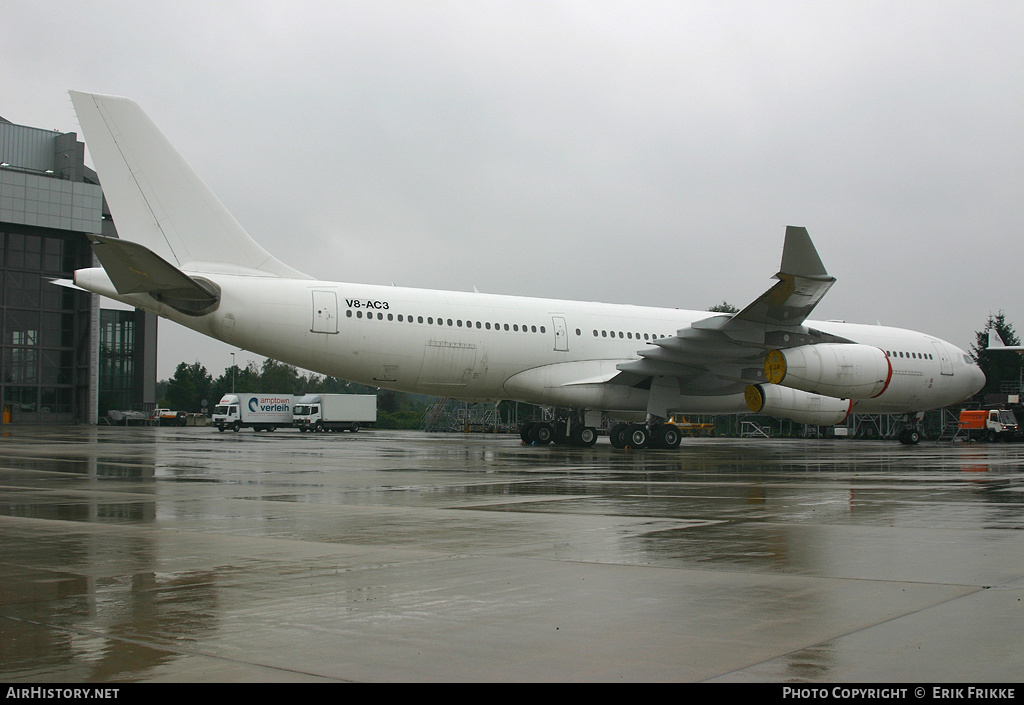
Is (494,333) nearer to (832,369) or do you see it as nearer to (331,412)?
(832,369)

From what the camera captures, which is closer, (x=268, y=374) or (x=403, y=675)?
(x=403, y=675)

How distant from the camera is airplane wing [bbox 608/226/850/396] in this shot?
20.4 metres

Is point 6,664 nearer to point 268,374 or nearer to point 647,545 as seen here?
point 647,545

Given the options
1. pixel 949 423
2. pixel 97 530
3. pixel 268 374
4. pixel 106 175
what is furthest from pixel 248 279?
pixel 268 374

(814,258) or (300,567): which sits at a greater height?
(814,258)

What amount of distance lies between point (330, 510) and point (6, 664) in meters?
5.64

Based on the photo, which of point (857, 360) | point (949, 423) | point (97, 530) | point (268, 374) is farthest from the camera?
point (268, 374)

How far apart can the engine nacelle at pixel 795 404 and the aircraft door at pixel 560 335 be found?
519 cm

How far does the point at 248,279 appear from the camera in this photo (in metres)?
21.0

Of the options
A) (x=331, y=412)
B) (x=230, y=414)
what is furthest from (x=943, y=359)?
(x=230, y=414)

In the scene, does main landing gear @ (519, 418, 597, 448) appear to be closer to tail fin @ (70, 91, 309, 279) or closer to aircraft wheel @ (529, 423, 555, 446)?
aircraft wheel @ (529, 423, 555, 446)

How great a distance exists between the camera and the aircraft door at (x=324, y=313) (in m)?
21.4

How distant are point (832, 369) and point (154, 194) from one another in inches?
672

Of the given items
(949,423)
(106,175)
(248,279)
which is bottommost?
(949,423)
